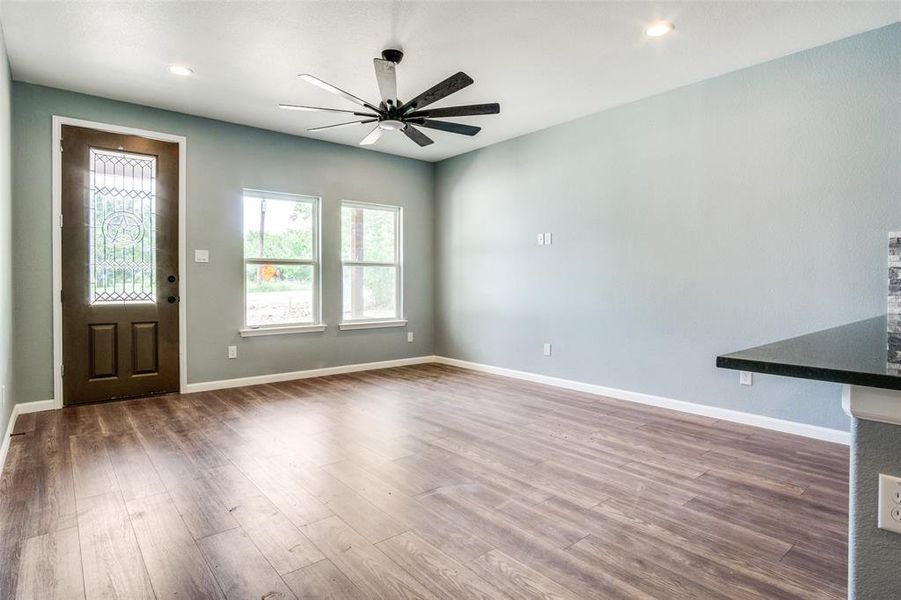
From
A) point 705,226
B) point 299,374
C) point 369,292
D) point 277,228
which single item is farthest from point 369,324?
point 705,226

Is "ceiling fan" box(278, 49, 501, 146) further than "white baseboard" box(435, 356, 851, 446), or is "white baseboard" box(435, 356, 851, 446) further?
"white baseboard" box(435, 356, 851, 446)

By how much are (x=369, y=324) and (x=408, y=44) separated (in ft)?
11.3

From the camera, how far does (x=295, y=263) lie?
17.4 feet

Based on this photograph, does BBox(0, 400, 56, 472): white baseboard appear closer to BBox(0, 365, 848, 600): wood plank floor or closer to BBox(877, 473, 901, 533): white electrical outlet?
BBox(0, 365, 848, 600): wood plank floor

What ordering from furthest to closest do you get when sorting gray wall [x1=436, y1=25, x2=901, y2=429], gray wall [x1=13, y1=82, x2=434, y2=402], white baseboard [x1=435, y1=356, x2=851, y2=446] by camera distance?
gray wall [x1=13, y1=82, x2=434, y2=402], white baseboard [x1=435, y1=356, x2=851, y2=446], gray wall [x1=436, y1=25, x2=901, y2=429]

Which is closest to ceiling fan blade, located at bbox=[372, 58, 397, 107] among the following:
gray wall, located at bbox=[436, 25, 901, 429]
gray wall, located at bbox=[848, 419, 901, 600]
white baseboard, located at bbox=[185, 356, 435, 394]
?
gray wall, located at bbox=[436, 25, 901, 429]

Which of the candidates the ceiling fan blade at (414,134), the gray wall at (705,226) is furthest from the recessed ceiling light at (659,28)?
the ceiling fan blade at (414,134)

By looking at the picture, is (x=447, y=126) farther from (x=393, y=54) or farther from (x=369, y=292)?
(x=369, y=292)

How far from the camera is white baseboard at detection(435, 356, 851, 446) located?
322 centimetres

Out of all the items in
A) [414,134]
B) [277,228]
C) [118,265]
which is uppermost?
[414,134]

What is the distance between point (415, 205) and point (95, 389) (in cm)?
402

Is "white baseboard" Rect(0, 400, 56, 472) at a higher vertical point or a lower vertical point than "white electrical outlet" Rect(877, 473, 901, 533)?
lower

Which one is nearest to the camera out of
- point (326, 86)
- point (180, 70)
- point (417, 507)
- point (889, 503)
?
point (889, 503)

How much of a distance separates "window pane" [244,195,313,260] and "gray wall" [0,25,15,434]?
1.88 m
